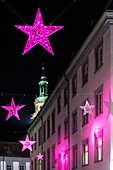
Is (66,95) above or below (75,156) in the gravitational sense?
above

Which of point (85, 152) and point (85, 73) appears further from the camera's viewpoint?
point (85, 73)

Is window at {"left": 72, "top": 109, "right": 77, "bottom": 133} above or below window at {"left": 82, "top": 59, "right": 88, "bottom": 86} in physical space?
below

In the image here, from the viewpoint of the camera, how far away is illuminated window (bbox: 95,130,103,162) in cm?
2298

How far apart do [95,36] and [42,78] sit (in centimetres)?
5962

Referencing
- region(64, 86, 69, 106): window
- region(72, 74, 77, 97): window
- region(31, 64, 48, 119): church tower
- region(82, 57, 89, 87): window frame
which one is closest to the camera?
region(82, 57, 89, 87): window frame

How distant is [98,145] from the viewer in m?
23.8

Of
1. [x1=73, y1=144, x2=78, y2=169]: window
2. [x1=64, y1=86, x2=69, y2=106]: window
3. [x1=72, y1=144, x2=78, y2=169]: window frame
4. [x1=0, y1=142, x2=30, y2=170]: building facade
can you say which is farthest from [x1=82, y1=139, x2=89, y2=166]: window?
[x1=0, y1=142, x2=30, y2=170]: building facade

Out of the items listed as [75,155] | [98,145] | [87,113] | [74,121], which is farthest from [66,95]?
[98,145]

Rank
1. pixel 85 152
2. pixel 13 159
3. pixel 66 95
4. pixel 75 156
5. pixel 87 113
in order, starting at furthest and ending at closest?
pixel 13 159
pixel 66 95
pixel 75 156
pixel 85 152
pixel 87 113

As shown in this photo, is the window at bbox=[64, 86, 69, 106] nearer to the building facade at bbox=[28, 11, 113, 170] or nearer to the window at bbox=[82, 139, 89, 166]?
the building facade at bbox=[28, 11, 113, 170]

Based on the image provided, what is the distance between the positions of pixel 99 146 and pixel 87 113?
10.6ft

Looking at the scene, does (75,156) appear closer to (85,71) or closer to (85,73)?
(85,73)

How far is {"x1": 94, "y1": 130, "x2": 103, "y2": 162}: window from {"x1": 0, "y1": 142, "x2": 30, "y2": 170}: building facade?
186ft

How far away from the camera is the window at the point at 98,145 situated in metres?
23.0
